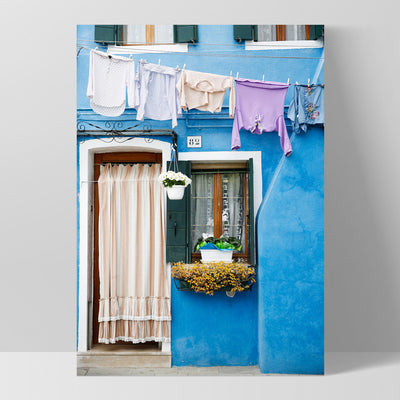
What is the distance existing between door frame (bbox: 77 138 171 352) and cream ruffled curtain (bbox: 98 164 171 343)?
109mm

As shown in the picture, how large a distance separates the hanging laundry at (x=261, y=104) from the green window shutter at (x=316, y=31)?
1.57 feet

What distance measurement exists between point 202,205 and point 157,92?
1.11 meters

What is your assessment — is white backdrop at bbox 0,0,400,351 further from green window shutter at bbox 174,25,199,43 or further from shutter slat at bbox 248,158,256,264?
shutter slat at bbox 248,158,256,264

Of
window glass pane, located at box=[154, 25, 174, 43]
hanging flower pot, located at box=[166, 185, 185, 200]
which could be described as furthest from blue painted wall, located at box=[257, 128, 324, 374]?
window glass pane, located at box=[154, 25, 174, 43]

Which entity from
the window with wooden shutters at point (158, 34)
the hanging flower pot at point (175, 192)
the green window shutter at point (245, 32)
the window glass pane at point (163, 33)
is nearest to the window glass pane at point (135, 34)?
the window with wooden shutters at point (158, 34)

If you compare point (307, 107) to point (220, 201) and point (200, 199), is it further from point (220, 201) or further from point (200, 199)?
point (200, 199)

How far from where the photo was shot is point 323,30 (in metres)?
3.42

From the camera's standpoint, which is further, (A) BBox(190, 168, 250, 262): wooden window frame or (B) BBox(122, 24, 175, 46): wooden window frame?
(A) BBox(190, 168, 250, 262): wooden window frame

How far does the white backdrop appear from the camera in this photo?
11.2ft

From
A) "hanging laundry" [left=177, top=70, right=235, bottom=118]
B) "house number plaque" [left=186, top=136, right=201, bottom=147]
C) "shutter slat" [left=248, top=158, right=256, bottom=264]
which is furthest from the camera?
"house number plaque" [left=186, top=136, right=201, bottom=147]

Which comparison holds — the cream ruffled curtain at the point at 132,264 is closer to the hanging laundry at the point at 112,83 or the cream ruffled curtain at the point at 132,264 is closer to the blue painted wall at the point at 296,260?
the hanging laundry at the point at 112,83
